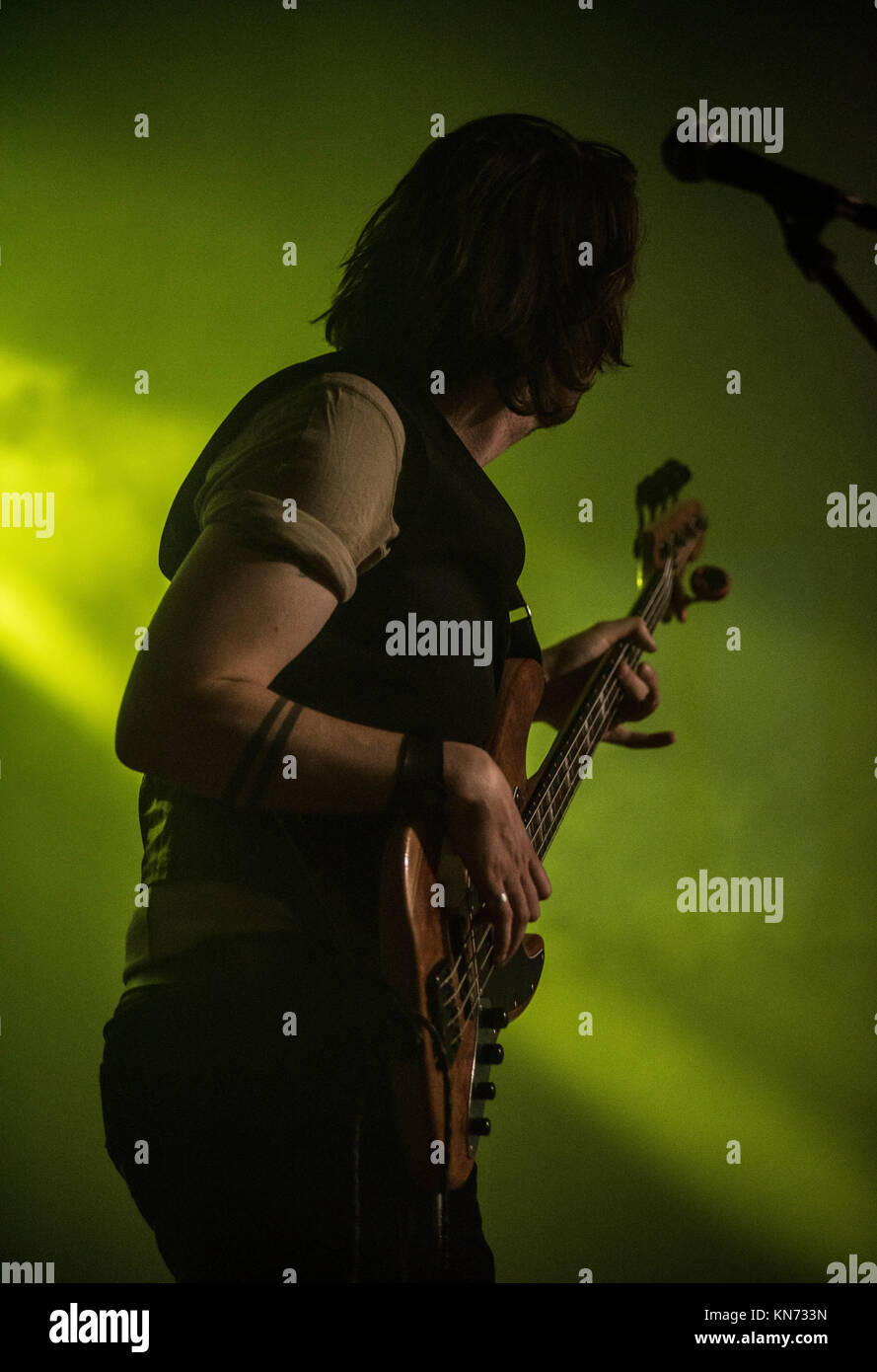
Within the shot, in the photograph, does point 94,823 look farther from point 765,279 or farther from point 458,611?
point 765,279

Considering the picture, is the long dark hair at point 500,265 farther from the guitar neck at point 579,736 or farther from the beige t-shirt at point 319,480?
the guitar neck at point 579,736

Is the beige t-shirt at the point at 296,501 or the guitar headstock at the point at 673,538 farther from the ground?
the guitar headstock at the point at 673,538

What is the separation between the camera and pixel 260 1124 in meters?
0.85

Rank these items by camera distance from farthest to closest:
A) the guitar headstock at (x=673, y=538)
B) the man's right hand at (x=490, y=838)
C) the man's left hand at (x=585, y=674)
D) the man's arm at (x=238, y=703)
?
the guitar headstock at (x=673, y=538) → the man's left hand at (x=585, y=674) → the man's right hand at (x=490, y=838) → the man's arm at (x=238, y=703)

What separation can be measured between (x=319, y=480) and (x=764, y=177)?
17.1 inches

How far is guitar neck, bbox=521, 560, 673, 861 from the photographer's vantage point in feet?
3.73

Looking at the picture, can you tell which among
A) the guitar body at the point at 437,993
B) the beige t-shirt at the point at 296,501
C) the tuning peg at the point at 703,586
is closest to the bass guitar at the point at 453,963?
the guitar body at the point at 437,993

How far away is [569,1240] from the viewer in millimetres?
1970

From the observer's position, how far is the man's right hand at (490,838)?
0.88 meters

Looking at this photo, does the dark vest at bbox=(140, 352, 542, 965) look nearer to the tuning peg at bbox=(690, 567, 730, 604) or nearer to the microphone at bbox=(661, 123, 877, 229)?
the microphone at bbox=(661, 123, 877, 229)

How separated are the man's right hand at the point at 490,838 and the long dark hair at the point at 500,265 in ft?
1.49

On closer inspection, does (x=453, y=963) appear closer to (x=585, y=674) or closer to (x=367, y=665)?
(x=367, y=665)

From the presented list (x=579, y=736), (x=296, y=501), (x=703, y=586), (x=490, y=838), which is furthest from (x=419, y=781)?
→ (x=703, y=586)
